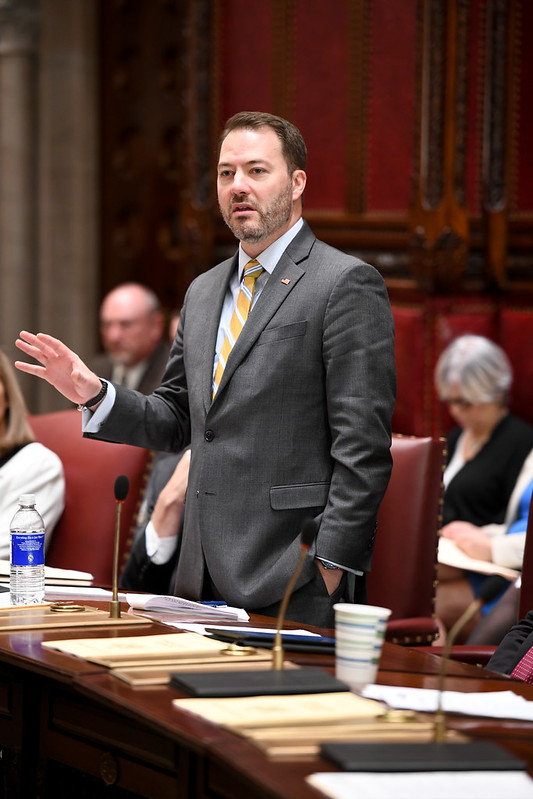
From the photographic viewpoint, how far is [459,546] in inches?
151

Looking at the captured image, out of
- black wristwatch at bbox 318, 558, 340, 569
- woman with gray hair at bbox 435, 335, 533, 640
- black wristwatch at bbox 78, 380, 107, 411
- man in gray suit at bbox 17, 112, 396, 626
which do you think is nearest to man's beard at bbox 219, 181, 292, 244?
man in gray suit at bbox 17, 112, 396, 626

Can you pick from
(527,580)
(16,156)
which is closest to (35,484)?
(527,580)

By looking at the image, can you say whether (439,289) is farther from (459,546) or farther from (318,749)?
(318,749)

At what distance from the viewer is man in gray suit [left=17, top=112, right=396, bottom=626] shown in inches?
95.3

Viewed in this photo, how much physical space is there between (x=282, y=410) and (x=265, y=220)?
0.40 m

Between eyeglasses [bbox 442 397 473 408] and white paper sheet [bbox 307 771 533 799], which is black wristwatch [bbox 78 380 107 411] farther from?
eyeglasses [bbox 442 397 473 408]

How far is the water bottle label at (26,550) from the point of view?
239 cm

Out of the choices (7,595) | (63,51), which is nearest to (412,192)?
(63,51)

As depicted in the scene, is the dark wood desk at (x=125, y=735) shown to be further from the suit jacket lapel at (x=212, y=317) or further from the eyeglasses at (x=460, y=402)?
the eyeglasses at (x=460, y=402)

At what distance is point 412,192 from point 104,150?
2.31 m

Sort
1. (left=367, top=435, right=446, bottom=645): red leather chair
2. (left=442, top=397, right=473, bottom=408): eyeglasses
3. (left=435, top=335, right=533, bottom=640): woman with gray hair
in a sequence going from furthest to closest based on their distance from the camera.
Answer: (left=442, top=397, right=473, bottom=408): eyeglasses, (left=435, top=335, right=533, bottom=640): woman with gray hair, (left=367, top=435, right=446, bottom=645): red leather chair

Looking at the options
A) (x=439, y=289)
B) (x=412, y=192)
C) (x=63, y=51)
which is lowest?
(x=439, y=289)

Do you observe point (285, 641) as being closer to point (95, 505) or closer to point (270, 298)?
point (270, 298)

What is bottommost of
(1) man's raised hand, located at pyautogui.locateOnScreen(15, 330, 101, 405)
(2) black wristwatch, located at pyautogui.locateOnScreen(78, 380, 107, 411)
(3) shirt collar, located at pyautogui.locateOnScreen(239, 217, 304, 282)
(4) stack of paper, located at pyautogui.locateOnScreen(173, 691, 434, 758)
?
(4) stack of paper, located at pyautogui.locateOnScreen(173, 691, 434, 758)
